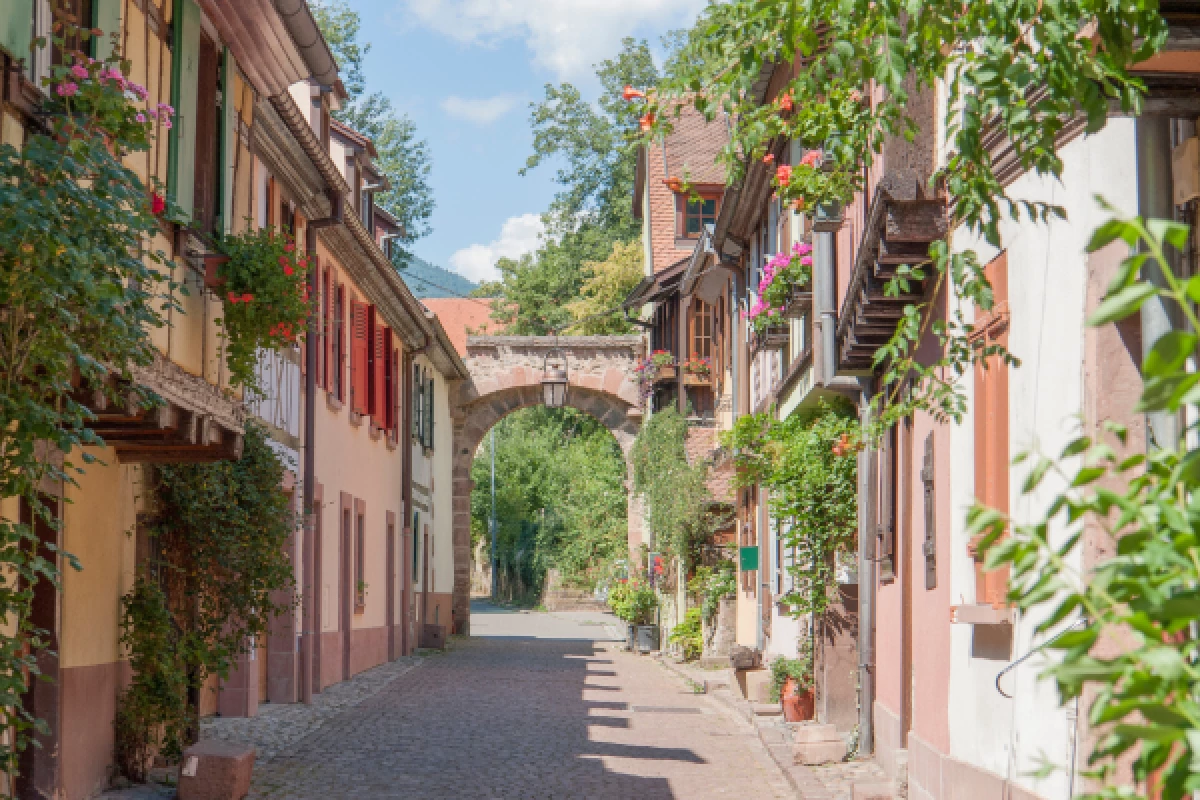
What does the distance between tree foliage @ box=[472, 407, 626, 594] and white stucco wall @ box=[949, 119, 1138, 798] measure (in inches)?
1723

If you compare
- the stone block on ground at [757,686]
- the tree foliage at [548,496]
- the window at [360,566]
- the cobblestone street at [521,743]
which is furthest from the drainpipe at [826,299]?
the tree foliage at [548,496]

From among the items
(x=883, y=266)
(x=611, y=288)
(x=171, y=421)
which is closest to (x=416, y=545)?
(x=611, y=288)

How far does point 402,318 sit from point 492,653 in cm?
606

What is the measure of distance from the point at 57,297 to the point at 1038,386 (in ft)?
11.7

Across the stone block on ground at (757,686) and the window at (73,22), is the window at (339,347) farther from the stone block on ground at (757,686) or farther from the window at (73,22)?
the window at (73,22)

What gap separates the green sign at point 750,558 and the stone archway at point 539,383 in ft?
42.3

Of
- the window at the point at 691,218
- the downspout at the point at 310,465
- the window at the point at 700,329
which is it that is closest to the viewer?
the downspout at the point at 310,465

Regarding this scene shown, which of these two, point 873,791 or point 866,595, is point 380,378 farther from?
point 873,791

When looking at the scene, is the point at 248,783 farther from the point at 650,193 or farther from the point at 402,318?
the point at 650,193

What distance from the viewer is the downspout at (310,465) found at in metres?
15.8

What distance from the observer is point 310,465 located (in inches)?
637

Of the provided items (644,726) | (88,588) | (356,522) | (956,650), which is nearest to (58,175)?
(88,588)

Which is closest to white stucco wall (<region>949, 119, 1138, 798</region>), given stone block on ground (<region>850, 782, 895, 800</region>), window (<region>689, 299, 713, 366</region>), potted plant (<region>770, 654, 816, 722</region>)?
stone block on ground (<region>850, 782, 895, 800</region>)

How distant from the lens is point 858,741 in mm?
Result: 11102
